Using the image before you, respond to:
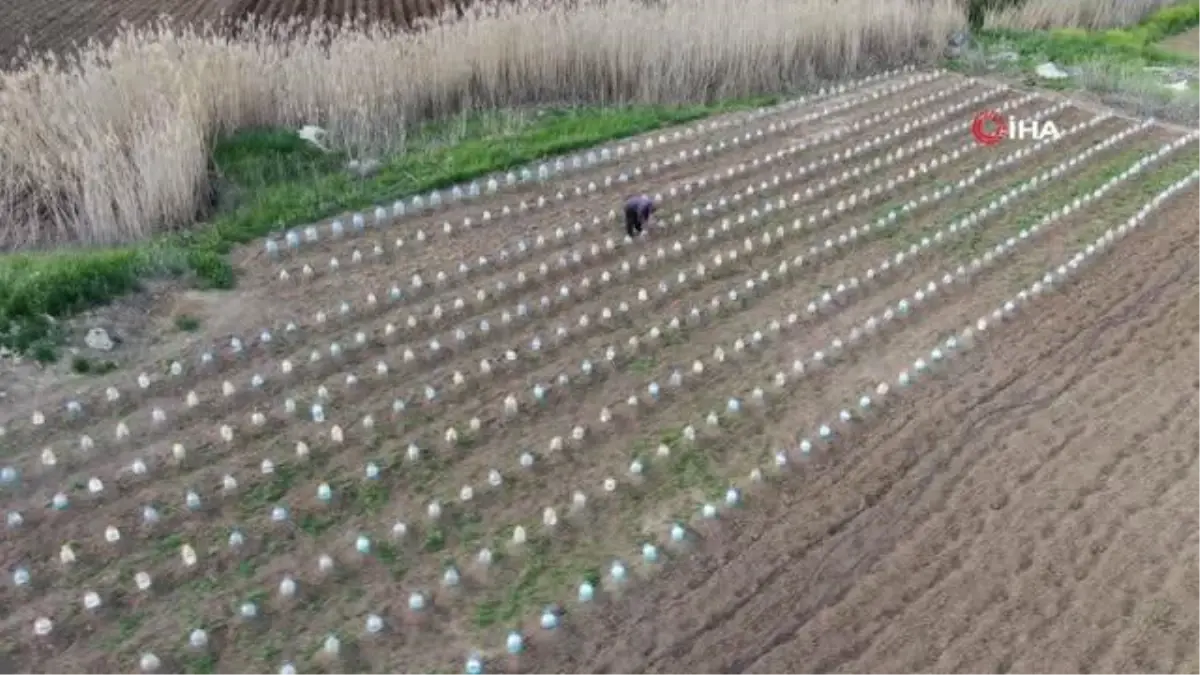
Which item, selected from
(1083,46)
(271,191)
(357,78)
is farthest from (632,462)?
(1083,46)

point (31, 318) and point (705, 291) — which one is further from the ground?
point (31, 318)

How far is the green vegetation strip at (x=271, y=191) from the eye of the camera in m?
6.04

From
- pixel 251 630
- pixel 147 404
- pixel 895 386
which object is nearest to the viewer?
pixel 251 630

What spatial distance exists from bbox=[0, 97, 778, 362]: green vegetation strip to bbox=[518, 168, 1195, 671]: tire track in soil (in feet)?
11.0

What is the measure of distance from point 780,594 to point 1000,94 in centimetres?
784

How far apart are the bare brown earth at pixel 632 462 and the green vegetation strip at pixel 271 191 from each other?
1.06 ft

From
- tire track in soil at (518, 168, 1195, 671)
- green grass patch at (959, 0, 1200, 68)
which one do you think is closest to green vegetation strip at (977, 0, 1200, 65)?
green grass patch at (959, 0, 1200, 68)

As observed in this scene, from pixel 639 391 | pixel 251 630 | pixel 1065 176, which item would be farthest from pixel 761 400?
pixel 1065 176

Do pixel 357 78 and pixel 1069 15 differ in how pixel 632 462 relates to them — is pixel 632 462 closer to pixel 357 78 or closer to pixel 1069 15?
pixel 357 78

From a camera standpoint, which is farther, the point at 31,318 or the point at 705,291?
the point at 705,291

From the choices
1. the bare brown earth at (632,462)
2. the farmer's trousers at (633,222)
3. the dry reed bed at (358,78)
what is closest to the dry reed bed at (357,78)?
the dry reed bed at (358,78)

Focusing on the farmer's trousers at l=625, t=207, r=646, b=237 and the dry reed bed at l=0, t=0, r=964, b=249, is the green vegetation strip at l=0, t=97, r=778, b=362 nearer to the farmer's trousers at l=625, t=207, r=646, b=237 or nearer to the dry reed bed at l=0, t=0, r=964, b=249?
the dry reed bed at l=0, t=0, r=964, b=249

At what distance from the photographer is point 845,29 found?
11.6 meters

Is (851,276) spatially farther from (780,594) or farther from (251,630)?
(251,630)
